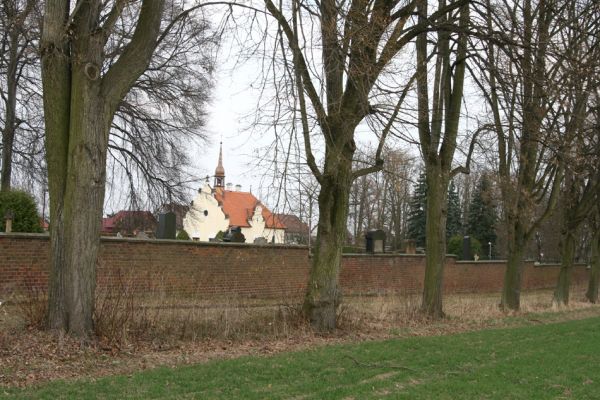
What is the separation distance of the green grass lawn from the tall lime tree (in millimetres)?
1953

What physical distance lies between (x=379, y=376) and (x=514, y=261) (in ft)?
43.2

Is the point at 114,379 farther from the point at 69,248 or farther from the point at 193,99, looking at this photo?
the point at 193,99

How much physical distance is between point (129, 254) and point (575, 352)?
11162mm

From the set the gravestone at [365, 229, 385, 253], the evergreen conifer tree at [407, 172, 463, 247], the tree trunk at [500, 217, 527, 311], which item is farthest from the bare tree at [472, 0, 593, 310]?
the evergreen conifer tree at [407, 172, 463, 247]

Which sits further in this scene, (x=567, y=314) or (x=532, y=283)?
(x=532, y=283)

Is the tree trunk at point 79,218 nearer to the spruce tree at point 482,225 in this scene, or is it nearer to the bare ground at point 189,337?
the bare ground at point 189,337

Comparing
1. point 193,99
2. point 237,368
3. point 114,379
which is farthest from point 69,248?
point 193,99

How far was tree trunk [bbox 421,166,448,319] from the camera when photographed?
15.0m

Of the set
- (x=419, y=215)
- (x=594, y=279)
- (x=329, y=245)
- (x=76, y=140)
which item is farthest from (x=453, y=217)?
(x=76, y=140)

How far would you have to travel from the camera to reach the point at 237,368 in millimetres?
7836

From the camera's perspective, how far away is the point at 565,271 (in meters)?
23.9

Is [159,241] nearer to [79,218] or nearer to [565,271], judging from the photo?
[79,218]

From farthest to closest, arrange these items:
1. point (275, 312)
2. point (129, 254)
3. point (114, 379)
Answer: point (129, 254), point (275, 312), point (114, 379)

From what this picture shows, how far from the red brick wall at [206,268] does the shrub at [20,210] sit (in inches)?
99.9
